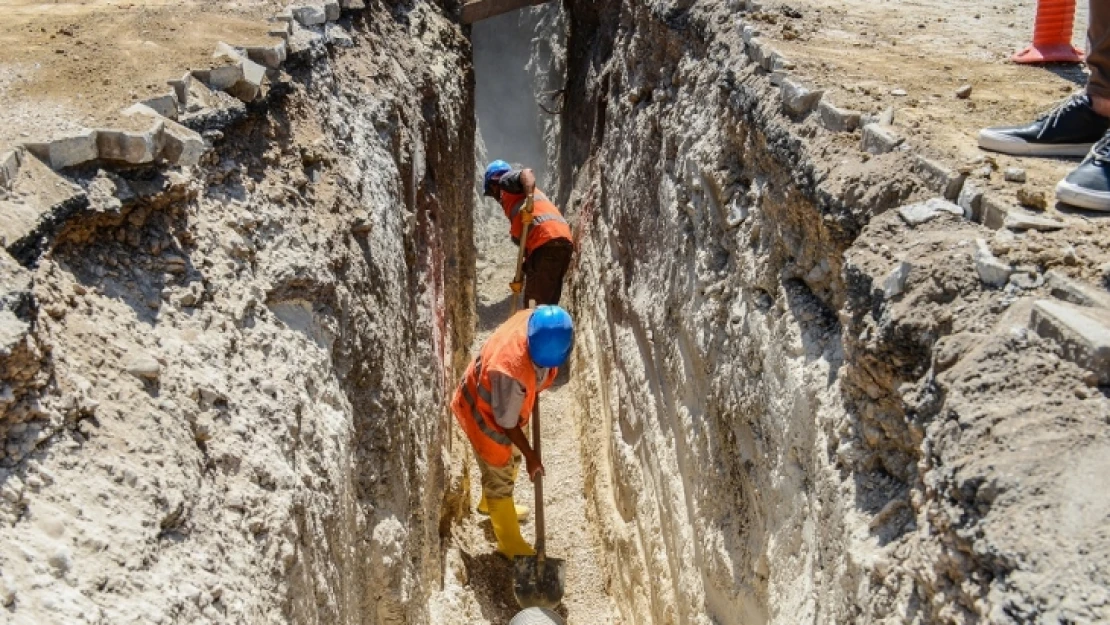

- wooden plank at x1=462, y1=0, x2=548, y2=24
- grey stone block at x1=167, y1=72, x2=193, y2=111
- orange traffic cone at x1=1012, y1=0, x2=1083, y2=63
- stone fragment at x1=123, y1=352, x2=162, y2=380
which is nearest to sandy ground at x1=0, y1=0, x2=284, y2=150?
grey stone block at x1=167, y1=72, x2=193, y2=111

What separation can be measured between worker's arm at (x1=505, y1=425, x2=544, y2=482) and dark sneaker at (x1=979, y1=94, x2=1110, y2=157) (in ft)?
9.67

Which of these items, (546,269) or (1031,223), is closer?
(1031,223)

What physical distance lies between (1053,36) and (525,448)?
130 inches

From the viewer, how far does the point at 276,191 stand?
3.65 meters

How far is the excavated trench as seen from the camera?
2008 millimetres

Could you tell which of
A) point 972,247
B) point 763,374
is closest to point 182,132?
point 763,374

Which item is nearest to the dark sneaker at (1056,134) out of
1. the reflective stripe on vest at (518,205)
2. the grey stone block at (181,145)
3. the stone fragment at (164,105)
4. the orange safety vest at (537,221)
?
the grey stone block at (181,145)

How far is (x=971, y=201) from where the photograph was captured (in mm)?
2516

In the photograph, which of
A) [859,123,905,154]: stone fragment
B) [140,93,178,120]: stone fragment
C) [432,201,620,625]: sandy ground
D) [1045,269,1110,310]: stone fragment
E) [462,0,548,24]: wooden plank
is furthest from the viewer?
[462,0,548,24]: wooden plank

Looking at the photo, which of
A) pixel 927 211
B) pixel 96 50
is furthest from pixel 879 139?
pixel 96 50

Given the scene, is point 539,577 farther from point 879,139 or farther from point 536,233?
point 879,139

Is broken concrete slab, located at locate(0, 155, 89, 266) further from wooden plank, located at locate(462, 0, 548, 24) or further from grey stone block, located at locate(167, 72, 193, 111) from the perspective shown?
wooden plank, located at locate(462, 0, 548, 24)

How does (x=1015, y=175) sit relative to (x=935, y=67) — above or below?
below

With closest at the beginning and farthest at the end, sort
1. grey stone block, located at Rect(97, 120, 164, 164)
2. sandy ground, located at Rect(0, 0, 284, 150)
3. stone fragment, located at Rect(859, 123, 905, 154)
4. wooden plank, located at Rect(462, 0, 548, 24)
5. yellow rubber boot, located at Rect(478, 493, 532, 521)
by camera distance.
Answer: grey stone block, located at Rect(97, 120, 164, 164) → stone fragment, located at Rect(859, 123, 905, 154) → sandy ground, located at Rect(0, 0, 284, 150) → yellow rubber boot, located at Rect(478, 493, 532, 521) → wooden plank, located at Rect(462, 0, 548, 24)
